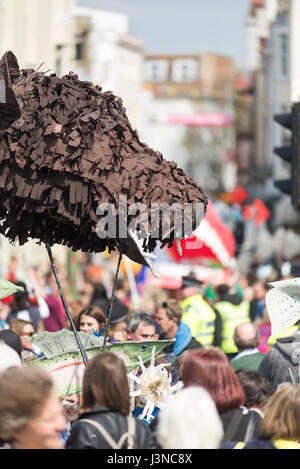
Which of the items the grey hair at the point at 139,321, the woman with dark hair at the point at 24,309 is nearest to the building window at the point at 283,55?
the woman with dark hair at the point at 24,309

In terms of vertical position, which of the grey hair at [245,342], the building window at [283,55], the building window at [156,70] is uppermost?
the building window at [156,70]

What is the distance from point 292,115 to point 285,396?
196 inches

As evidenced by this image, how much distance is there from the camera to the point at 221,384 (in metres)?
4.57

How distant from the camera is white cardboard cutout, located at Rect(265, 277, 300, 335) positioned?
243 inches

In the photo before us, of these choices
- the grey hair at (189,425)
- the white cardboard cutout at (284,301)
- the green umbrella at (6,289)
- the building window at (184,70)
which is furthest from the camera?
the building window at (184,70)

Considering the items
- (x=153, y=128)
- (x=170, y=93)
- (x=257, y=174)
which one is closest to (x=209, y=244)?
(x=257, y=174)

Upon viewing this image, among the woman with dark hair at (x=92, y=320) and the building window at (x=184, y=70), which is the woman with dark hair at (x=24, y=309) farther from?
the building window at (x=184, y=70)

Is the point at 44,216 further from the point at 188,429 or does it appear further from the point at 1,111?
the point at 188,429

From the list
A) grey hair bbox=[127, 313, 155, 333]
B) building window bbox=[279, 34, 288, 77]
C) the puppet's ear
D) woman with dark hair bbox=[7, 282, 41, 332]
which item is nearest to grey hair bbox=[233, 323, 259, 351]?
grey hair bbox=[127, 313, 155, 333]

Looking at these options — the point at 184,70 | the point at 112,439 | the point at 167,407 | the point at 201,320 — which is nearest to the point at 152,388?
the point at 112,439

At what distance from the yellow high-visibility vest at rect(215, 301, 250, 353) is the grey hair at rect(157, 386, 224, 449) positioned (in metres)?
5.35

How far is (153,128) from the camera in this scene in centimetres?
9119

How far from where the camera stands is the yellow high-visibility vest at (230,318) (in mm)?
9477

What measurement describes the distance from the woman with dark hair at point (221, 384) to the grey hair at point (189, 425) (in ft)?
1.38
